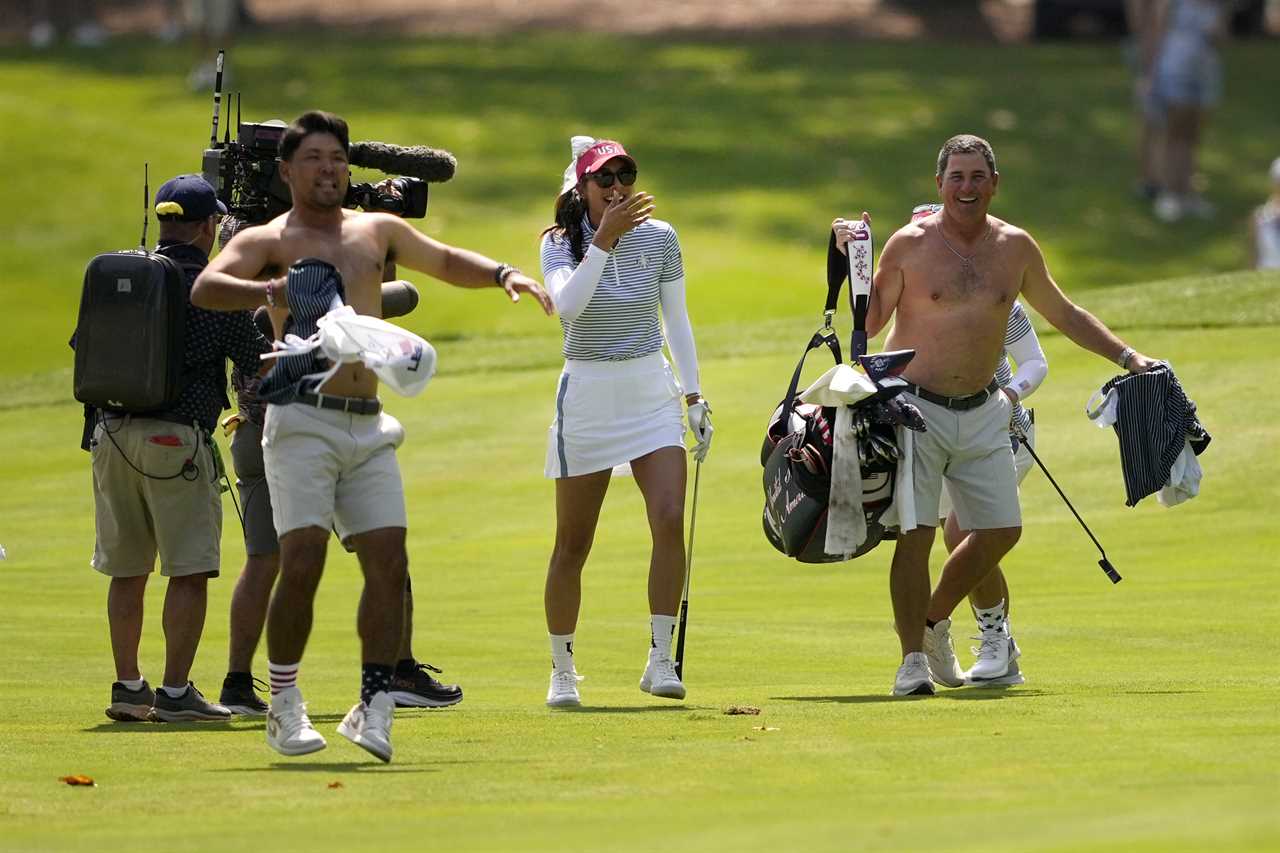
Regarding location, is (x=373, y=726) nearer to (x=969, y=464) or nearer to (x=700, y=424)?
(x=700, y=424)

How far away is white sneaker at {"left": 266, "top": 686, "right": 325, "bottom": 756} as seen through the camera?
7273 mm

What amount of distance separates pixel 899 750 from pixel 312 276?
2.33m

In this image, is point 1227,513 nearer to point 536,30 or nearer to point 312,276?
point 312,276

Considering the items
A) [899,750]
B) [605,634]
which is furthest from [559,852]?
[605,634]

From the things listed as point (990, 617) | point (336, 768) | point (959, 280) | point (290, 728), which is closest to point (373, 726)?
point (336, 768)

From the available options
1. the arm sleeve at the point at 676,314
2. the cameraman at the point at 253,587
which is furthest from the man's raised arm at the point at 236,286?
the arm sleeve at the point at 676,314

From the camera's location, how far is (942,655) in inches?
364

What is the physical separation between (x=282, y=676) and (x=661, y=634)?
6.79 ft

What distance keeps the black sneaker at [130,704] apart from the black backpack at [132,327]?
1.08 meters

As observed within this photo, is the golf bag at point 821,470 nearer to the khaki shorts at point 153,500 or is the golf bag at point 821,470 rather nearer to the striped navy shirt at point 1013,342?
the striped navy shirt at point 1013,342

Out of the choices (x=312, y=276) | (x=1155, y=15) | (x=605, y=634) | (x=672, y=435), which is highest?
(x=1155, y=15)

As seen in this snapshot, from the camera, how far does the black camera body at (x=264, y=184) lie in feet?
29.6

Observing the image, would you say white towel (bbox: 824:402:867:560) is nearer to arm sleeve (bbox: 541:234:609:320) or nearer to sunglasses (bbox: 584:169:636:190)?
arm sleeve (bbox: 541:234:609:320)

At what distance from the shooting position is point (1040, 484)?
1535 centimetres
